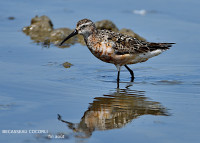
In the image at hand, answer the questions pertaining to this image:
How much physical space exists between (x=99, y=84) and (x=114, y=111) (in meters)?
1.97

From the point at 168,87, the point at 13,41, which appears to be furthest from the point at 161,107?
the point at 13,41

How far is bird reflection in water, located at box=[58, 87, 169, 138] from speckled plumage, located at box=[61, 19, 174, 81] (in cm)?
121

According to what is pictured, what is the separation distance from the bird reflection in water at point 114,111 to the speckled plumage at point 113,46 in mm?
1214

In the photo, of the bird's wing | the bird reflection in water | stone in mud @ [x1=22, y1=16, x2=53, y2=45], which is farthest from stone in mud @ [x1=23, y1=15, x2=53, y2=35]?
the bird reflection in water

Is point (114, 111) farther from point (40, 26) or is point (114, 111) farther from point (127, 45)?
point (40, 26)

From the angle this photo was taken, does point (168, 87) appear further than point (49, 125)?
Yes

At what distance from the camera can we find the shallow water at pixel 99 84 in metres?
7.32

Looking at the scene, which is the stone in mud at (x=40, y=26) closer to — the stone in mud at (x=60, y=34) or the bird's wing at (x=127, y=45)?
the stone in mud at (x=60, y=34)

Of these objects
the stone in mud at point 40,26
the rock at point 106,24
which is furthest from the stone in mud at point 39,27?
the rock at point 106,24

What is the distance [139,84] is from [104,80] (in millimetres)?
849

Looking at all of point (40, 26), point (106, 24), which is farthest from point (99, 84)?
point (40, 26)

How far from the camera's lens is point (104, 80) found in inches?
422

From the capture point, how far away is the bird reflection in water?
Answer: 7.47m

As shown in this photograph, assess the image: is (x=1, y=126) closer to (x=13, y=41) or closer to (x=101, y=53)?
(x=101, y=53)
